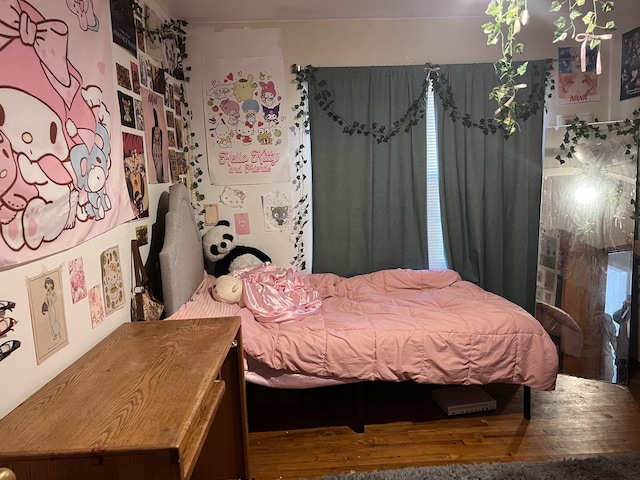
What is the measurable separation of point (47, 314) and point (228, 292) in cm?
129

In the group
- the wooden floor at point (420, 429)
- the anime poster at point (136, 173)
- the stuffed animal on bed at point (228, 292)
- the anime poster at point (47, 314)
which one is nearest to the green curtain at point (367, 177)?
the stuffed animal on bed at point (228, 292)

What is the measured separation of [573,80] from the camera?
11.3 ft

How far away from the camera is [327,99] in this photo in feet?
11.0

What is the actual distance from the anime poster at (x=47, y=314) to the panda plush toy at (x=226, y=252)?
1.69m

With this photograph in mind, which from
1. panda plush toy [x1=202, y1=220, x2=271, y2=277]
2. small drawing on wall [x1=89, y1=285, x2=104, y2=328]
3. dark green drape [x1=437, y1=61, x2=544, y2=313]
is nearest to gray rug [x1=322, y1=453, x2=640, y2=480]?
small drawing on wall [x1=89, y1=285, x2=104, y2=328]

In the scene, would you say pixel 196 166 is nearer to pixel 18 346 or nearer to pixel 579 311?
pixel 18 346

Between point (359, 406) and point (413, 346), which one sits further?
point (359, 406)

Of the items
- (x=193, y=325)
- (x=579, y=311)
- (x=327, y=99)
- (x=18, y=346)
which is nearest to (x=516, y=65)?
(x=327, y=99)

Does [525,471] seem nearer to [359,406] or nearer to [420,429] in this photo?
[420,429]

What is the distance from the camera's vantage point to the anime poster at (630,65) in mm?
3170

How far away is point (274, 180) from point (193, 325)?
173 centimetres

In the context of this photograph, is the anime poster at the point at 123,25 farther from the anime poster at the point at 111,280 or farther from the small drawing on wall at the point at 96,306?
the small drawing on wall at the point at 96,306

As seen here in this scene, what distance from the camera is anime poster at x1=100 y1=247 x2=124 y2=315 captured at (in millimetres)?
1968

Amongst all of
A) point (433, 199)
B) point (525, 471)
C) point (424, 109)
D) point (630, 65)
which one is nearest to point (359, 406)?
point (525, 471)
